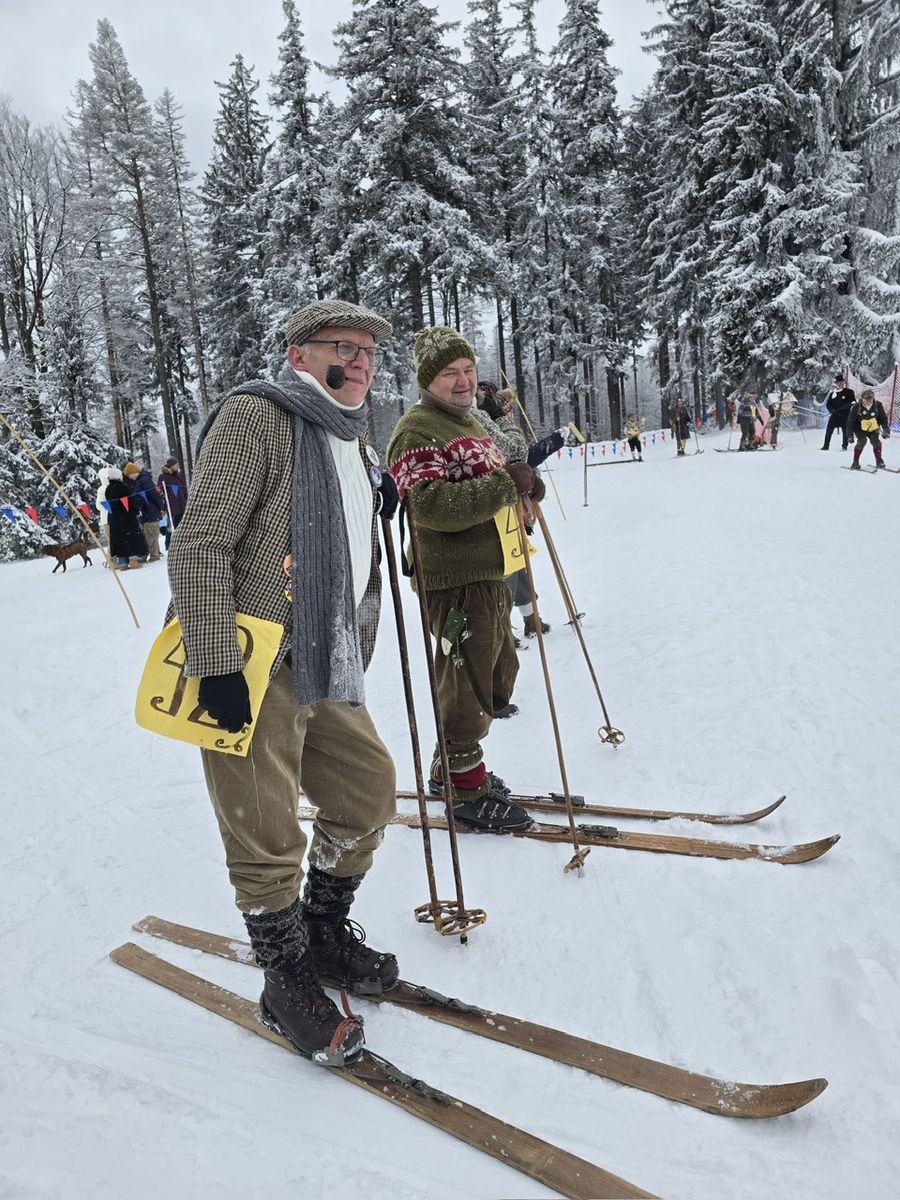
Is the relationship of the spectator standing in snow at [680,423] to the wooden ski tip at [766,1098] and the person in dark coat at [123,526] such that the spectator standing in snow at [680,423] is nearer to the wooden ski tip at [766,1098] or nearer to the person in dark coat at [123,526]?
the person in dark coat at [123,526]

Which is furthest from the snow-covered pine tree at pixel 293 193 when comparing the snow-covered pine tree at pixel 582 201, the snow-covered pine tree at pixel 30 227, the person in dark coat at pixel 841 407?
the person in dark coat at pixel 841 407

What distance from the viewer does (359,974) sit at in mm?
2494

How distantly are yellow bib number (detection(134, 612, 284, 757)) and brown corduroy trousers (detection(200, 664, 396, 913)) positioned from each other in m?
0.11

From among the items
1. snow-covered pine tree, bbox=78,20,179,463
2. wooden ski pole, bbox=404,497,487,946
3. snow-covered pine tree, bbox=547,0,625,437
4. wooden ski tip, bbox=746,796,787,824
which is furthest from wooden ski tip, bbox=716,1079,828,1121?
snow-covered pine tree, bbox=547,0,625,437

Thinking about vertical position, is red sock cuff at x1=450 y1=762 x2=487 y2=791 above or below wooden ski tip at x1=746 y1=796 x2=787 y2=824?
above

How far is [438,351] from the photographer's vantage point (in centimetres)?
328

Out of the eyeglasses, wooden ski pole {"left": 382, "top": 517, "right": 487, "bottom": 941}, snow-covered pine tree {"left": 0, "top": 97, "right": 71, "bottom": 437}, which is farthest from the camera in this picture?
snow-covered pine tree {"left": 0, "top": 97, "right": 71, "bottom": 437}

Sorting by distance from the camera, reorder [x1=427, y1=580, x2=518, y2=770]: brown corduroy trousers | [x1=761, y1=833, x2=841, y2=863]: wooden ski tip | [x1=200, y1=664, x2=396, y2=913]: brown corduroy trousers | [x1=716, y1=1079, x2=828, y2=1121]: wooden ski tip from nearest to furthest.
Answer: [x1=716, y1=1079, x2=828, y2=1121]: wooden ski tip < [x1=200, y1=664, x2=396, y2=913]: brown corduroy trousers < [x1=761, y1=833, x2=841, y2=863]: wooden ski tip < [x1=427, y1=580, x2=518, y2=770]: brown corduroy trousers

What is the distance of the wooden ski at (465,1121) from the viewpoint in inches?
68.6

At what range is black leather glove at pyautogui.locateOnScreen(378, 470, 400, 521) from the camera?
2.60 metres

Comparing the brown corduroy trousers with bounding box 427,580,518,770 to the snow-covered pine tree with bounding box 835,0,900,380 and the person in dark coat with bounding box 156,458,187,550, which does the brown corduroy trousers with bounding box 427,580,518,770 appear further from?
the snow-covered pine tree with bounding box 835,0,900,380

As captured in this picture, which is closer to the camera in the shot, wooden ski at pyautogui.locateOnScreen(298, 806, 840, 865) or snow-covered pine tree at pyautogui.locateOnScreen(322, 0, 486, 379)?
wooden ski at pyautogui.locateOnScreen(298, 806, 840, 865)

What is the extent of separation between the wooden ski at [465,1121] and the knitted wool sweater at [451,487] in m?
1.86

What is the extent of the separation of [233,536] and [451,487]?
1.31 meters
